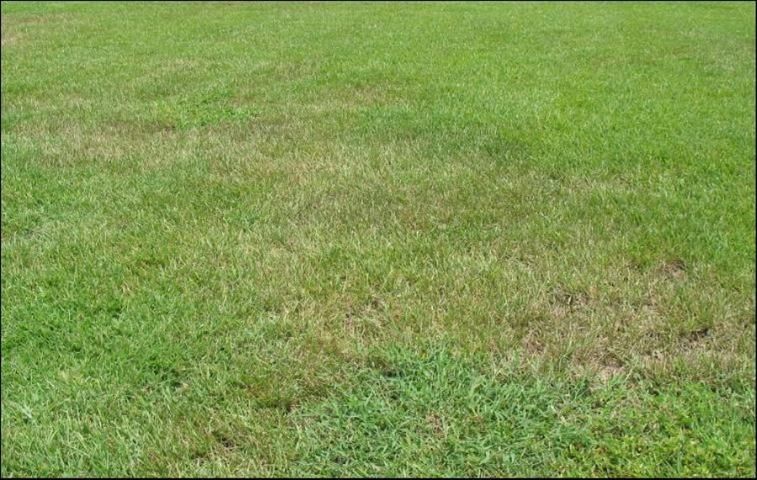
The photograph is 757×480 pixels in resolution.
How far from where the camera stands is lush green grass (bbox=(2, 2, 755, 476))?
2.73 m

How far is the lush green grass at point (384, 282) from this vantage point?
273 centimetres

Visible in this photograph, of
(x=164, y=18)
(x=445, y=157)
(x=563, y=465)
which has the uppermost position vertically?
(x=164, y=18)

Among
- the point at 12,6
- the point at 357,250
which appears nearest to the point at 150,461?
the point at 357,250

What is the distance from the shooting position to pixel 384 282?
3.83 m

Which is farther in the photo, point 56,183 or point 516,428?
point 56,183

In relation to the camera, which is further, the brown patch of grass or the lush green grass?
the brown patch of grass

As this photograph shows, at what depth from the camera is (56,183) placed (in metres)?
5.44

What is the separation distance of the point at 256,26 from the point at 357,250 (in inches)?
462

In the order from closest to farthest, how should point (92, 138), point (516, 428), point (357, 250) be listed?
point (516, 428)
point (357, 250)
point (92, 138)

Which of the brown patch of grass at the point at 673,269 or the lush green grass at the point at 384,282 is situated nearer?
the lush green grass at the point at 384,282

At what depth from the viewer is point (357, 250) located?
418 cm

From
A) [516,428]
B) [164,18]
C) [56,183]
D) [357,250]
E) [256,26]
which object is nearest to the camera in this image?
[516,428]

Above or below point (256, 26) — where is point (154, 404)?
below

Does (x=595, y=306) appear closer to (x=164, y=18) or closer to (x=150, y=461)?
(x=150, y=461)
